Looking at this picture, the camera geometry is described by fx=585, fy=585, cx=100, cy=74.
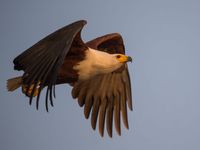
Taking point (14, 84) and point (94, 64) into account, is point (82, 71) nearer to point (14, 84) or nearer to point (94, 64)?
point (94, 64)

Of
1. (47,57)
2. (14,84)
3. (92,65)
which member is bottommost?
(14,84)

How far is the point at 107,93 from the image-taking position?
10.7 meters

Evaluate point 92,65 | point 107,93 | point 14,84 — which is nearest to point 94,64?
point 92,65

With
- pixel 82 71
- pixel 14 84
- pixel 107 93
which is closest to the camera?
pixel 82 71

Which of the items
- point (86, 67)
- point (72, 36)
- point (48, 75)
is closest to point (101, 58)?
point (86, 67)

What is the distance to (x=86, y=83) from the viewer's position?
34.5 feet

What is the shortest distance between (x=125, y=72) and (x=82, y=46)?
2138 millimetres

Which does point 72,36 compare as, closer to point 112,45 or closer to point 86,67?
point 86,67

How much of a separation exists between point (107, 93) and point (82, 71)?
6.18ft

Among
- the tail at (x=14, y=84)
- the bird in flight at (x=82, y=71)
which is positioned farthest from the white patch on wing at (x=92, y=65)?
the tail at (x=14, y=84)

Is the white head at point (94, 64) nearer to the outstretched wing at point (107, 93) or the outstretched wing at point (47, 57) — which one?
the outstretched wing at point (47, 57)

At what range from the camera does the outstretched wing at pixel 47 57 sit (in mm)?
7418

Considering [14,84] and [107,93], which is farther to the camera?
[107,93]

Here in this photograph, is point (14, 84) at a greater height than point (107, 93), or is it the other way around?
point (14, 84)
